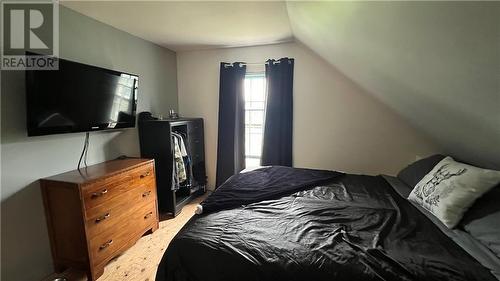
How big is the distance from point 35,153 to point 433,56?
A: 8.97 ft

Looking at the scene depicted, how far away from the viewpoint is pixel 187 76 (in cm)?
370

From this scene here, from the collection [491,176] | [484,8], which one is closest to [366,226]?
[491,176]

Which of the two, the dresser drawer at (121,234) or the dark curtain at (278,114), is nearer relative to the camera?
the dresser drawer at (121,234)

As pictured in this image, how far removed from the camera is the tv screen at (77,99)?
1718 millimetres

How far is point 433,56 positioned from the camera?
1099 mm

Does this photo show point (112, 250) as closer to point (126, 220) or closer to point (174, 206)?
point (126, 220)

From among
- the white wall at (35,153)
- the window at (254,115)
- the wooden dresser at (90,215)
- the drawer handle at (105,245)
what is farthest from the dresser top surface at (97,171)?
the window at (254,115)

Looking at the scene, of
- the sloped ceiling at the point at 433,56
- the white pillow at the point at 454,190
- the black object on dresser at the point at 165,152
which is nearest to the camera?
the sloped ceiling at the point at 433,56

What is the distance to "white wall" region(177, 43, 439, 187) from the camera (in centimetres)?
294

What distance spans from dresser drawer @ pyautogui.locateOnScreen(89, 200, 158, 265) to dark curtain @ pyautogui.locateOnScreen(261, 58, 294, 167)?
64.8 inches

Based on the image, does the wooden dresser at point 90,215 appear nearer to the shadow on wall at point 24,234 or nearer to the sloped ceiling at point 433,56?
the shadow on wall at point 24,234

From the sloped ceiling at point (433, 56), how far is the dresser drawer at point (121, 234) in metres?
2.39

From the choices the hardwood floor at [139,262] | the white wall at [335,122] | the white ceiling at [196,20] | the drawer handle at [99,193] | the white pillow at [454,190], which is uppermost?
the white ceiling at [196,20]

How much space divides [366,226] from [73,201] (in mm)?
2111
